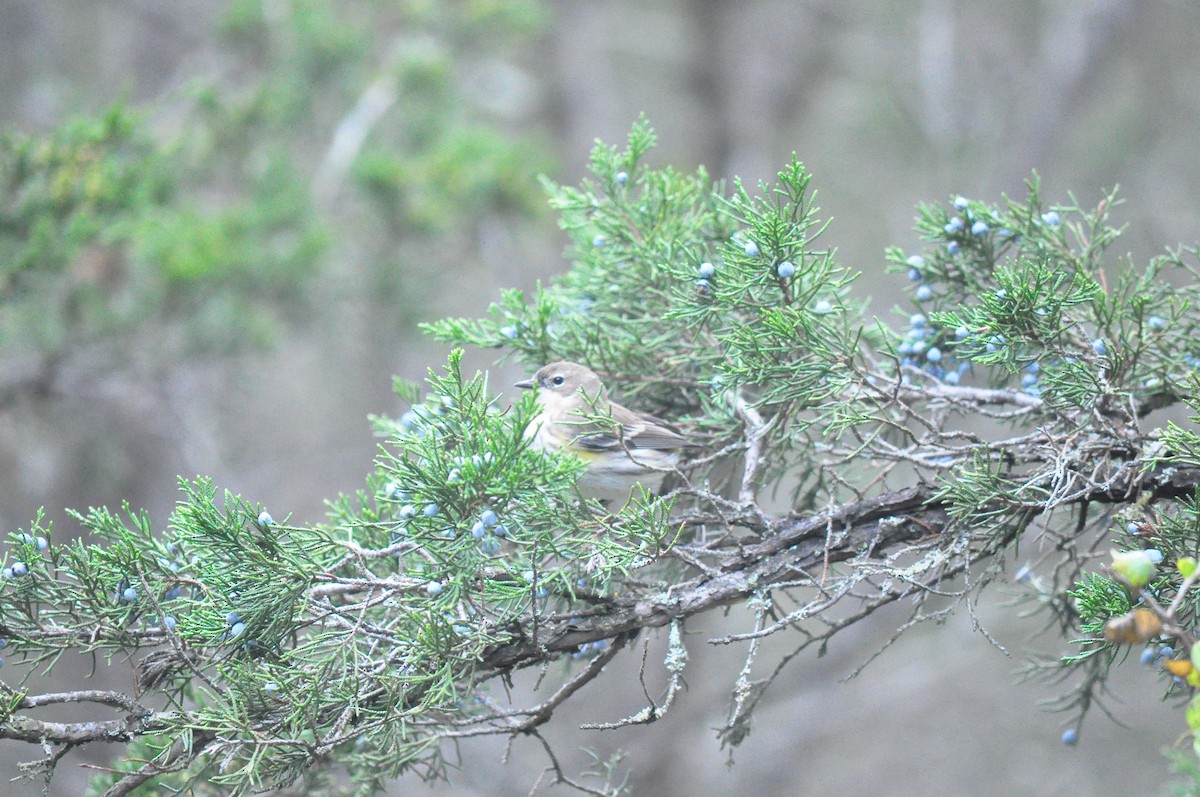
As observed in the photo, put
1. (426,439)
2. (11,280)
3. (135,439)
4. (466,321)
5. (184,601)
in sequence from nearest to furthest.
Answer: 1. (426,439)
2. (184,601)
3. (466,321)
4. (11,280)
5. (135,439)

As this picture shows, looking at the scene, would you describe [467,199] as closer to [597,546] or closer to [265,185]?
[265,185]

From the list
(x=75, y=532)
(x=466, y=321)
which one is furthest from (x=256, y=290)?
(x=466, y=321)

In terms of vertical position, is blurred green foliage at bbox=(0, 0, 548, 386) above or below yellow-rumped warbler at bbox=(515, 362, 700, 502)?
above

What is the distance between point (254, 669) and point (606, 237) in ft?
5.30

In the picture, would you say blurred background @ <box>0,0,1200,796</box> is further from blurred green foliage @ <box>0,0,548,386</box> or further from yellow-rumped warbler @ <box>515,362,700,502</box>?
yellow-rumped warbler @ <box>515,362,700,502</box>

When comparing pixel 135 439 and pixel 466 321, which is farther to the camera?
pixel 135 439

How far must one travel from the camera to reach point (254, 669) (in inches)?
88.4

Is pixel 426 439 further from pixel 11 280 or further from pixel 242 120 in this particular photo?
pixel 242 120

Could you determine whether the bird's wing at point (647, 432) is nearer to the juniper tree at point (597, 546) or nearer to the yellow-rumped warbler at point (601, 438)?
the yellow-rumped warbler at point (601, 438)

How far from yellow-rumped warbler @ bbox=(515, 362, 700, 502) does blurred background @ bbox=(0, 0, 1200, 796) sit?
100cm

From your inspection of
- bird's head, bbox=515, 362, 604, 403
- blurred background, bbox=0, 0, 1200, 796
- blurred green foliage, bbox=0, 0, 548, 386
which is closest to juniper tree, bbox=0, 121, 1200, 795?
bird's head, bbox=515, 362, 604, 403

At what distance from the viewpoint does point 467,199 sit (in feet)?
22.6

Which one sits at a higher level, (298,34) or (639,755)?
(298,34)

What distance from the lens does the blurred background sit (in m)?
5.62
